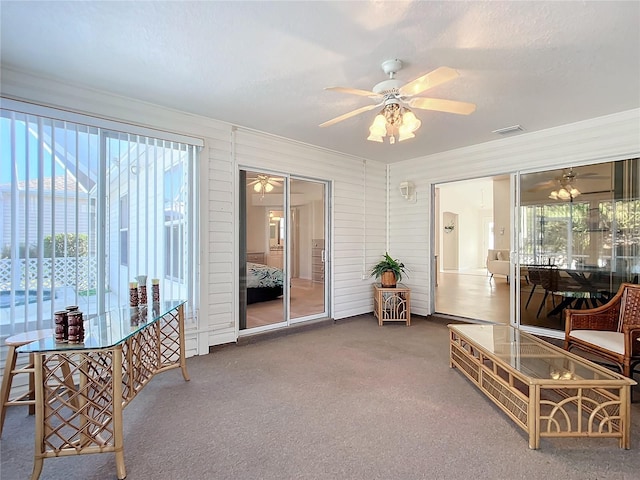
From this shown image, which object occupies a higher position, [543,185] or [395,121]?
[395,121]

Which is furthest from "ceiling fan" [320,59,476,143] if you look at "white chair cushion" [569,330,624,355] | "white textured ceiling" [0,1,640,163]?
"white chair cushion" [569,330,624,355]

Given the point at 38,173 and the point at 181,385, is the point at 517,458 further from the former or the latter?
the point at 38,173

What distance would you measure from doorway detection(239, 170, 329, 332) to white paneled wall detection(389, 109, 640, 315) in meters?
1.50

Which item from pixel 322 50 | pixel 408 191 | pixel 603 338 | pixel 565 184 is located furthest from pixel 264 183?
pixel 603 338

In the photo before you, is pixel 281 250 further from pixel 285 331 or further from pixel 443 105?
pixel 443 105

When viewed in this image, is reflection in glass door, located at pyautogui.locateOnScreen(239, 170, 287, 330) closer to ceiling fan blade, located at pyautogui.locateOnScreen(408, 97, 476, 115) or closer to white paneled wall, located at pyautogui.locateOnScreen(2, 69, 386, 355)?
white paneled wall, located at pyautogui.locateOnScreen(2, 69, 386, 355)

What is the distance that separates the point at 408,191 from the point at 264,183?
2.48m

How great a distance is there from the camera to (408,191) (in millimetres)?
5508

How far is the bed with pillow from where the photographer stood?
15.4 feet

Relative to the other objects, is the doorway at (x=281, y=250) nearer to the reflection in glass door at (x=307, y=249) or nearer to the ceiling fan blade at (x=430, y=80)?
the reflection in glass door at (x=307, y=249)

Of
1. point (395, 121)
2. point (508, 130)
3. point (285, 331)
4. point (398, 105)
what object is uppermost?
point (508, 130)

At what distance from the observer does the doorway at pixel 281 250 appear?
4.36 meters

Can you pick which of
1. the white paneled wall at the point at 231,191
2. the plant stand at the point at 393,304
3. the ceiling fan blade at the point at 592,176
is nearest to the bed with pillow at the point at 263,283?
the white paneled wall at the point at 231,191

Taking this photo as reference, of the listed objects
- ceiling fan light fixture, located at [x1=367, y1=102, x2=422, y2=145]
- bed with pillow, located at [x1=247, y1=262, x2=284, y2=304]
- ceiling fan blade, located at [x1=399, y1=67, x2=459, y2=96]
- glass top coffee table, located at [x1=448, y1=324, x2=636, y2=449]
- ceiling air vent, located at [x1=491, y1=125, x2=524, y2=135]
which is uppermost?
ceiling air vent, located at [x1=491, y1=125, x2=524, y2=135]
